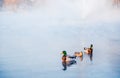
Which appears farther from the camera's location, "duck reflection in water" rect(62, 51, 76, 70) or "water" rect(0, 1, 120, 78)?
"duck reflection in water" rect(62, 51, 76, 70)

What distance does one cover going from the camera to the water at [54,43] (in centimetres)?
253

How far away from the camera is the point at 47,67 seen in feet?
8.48

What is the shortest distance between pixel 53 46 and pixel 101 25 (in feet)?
1.72

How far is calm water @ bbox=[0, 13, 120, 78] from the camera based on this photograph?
2521 millimetres

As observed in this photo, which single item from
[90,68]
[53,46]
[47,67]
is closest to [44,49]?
[53,46]

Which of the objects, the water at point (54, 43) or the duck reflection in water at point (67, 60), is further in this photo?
the duck reflection in water at point (67, 60)

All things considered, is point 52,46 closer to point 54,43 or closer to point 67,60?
point 54,43

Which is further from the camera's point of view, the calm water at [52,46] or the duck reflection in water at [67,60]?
the duck reflection in water at [67,60]

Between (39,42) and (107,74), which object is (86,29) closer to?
(39,42)

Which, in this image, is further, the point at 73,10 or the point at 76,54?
the point at 73,10

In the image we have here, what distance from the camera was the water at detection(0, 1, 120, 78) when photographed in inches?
99.6

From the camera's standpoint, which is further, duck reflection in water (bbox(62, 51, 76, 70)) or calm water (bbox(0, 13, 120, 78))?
duck reflection in water (bbox(62, 51, 76, 70))

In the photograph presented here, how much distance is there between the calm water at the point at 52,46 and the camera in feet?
8.27

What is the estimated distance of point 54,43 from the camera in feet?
9.63
